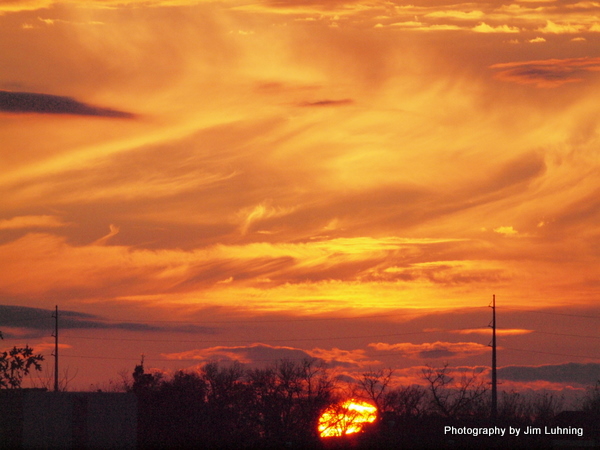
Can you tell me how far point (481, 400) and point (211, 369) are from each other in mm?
30119

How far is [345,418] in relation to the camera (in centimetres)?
7188

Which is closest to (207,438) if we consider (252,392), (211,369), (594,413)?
(252,392)

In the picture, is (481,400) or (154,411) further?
(481,400)

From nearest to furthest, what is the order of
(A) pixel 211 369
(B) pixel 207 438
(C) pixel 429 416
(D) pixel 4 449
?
(D) pixel 4 449, (B) pixel 207 438, (C) pixel 429 416, (A) pixel 211 369

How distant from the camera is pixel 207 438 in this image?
2704 inches

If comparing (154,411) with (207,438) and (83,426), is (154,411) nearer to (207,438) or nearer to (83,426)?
(207,438)

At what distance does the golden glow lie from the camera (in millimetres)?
70250

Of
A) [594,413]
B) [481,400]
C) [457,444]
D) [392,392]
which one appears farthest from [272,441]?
[594,413]

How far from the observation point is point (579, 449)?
62312 mm

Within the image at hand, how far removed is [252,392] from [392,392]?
539 inches

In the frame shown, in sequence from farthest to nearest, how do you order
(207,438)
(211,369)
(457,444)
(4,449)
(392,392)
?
1. (211,369)
2. (392,392)
3. (207,438)
4. (457,444)
5. (4,449)

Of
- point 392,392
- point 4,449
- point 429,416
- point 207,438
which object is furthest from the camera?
point 392,392

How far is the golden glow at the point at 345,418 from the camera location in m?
70.2

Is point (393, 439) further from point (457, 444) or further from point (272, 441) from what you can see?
point (272, 441)
